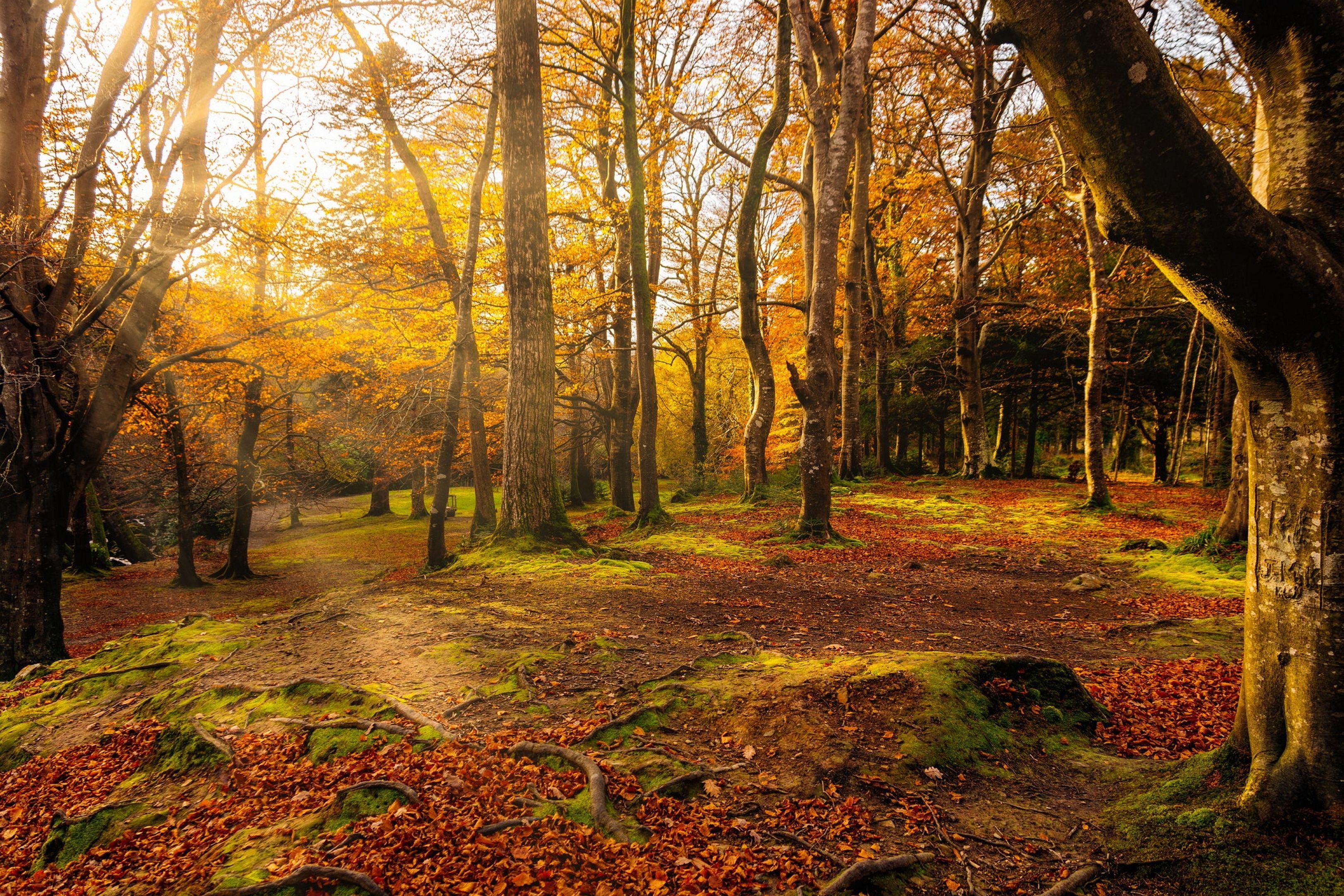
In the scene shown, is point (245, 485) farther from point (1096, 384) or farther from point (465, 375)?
point (1096, 384)

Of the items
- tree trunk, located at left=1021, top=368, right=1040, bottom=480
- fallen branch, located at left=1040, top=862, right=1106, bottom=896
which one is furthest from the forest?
tree trunk, located at left=1021, top=368, right=1040, bottom=480

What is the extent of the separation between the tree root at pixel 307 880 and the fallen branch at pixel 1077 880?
246 cm

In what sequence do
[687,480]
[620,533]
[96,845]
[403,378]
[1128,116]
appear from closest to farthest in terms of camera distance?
1. [1128,116]
2. [96,845]
3. [620,533]
4. [403,378]
5. [687,480]

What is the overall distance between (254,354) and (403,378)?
3.90 meters

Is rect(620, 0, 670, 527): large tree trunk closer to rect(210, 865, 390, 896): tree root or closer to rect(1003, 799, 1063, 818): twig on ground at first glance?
rect(1003, 799, 1063, 818): twig on ground

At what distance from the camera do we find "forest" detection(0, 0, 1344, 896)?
2.17m

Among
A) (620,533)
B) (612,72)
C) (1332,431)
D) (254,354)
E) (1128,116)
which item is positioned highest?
(612,72)

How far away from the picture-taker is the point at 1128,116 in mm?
1920

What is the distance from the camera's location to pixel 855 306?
1634cm

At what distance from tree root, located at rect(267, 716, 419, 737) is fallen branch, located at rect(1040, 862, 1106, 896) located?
123 inches

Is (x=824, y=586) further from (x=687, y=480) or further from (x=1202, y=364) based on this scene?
(x=1202, y=364)

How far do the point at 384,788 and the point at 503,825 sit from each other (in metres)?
0.72

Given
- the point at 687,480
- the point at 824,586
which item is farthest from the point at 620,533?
the point at 687,480

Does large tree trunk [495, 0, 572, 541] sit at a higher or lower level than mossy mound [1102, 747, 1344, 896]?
higher
